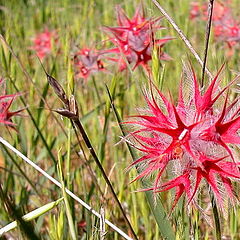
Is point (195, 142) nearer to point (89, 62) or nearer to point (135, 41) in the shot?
point (135, 41)

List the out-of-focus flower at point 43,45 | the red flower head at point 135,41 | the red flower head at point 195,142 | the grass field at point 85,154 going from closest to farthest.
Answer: the red flower head at point 195,142
the grass field at point 85,154
the red flower head at point 135,41
the out-of-focus flower at point 43,45

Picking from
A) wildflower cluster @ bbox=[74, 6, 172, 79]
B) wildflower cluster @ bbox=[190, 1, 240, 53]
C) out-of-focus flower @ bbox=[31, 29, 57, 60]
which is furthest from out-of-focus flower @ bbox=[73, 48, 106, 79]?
out-of-focus flower @ bbox=[31, 29, 57, 60]

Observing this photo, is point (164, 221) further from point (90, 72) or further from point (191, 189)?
point (90, 72)

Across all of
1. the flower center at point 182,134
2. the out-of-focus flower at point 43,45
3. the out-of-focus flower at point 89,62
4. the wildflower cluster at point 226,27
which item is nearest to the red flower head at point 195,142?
the flower center at point 182,134

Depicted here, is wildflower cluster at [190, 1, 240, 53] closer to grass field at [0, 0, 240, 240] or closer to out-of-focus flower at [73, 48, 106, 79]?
grass field at [0, 0, 240, 240]

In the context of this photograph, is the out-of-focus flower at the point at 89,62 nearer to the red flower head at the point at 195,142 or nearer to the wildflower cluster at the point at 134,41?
the wildflower cluster at the point at 134,41

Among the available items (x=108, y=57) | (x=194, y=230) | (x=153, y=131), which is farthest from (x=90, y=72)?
(x=153, y=131)
